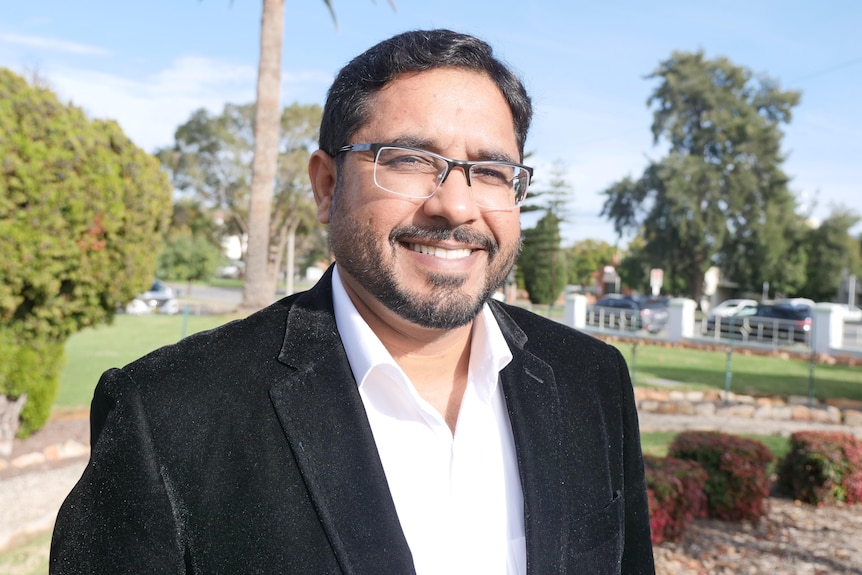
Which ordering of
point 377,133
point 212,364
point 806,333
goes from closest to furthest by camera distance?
point 212,364
point 377,133
point 806,333

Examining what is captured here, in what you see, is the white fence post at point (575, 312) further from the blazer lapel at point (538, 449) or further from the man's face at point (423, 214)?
the man's face at point (423, 214)

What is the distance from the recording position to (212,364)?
1.57 meters

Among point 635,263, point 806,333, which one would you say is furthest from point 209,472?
point 635,263

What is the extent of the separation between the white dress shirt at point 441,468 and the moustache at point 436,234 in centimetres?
23

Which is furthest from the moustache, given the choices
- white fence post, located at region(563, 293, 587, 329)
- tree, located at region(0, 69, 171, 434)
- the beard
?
white fence post, located at region(563, 293, 587, 329)

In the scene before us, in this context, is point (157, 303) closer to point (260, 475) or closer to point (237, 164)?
point (237, 164)

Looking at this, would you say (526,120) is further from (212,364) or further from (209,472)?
(209,472)

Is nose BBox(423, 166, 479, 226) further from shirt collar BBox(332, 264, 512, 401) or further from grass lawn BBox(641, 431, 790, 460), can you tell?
grass lawn BBox(641, 431, 790, 460)

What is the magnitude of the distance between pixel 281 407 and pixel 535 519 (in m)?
0.64

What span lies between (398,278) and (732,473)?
5.52m

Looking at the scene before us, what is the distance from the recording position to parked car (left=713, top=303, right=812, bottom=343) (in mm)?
22578

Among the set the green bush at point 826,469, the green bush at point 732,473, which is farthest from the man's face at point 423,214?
the green bush at point 826,469

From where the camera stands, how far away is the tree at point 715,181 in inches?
1631

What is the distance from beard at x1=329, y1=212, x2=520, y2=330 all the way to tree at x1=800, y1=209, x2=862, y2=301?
50.5m
